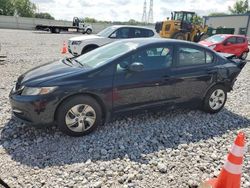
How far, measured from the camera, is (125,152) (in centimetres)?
348

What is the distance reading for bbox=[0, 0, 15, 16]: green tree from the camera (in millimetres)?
66375

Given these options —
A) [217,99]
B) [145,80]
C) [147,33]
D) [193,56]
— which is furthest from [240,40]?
[145,80]

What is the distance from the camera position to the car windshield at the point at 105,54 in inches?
159

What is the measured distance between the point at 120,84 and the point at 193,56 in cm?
175

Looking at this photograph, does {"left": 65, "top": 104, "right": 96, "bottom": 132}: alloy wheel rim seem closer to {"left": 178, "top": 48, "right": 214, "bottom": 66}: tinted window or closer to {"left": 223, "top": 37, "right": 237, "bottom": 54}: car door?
{"left": 178, "top": 48, "right": 214, "bottom": 66}: tinted window

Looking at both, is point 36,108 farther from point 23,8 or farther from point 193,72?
point 23,8

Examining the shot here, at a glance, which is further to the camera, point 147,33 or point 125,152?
point 147,33

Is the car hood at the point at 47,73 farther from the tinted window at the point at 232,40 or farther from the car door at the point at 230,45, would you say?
the tinted window at the point at 232,40

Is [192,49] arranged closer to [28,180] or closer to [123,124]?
[123,124]

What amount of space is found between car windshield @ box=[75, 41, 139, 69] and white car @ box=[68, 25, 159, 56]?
5.46 metres

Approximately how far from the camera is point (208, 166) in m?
3.28

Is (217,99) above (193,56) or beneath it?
beneath

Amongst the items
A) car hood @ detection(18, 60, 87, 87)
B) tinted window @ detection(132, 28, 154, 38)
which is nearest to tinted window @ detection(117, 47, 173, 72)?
car hood @ detection(18, 60, 87, 87)

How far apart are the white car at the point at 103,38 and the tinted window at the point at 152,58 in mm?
6086
